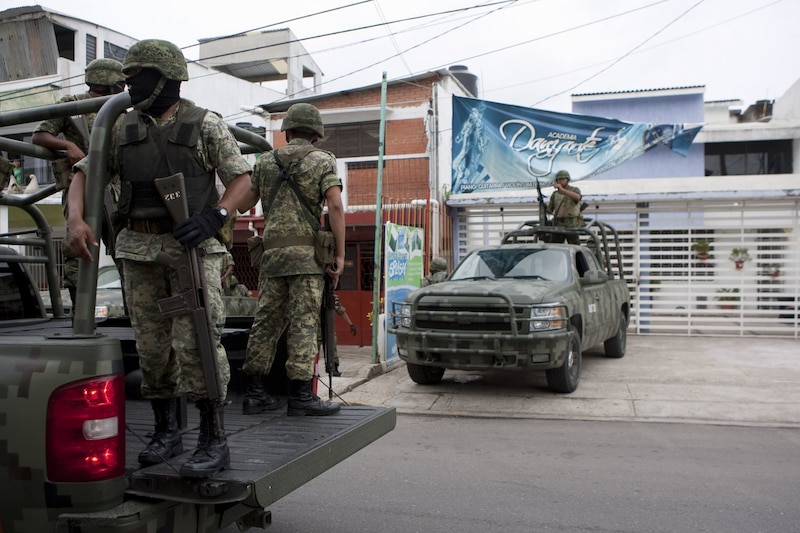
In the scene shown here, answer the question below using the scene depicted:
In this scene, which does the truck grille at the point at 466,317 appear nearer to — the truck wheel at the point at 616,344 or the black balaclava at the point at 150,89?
the truck wheel at the point at 616,344

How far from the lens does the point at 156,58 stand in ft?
9.25

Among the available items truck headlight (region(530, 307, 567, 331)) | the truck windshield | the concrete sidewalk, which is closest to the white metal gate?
the concrete sidewalk

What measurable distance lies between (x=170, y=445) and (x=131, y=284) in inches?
28.4

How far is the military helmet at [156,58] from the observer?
9.20 feet

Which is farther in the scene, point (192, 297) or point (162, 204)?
point (162, 204)

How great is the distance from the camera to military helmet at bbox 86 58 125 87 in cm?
388

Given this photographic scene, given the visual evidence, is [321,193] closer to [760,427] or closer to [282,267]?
[282,267]

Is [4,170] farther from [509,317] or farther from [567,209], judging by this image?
[567,209]

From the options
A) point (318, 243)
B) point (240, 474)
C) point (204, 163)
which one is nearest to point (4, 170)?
point (204, 163)

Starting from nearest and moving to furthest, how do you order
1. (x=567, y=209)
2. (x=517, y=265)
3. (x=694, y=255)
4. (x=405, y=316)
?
(x=405, y=316) → (x=517, y=265) → (x=567, y=209) → (x=694, y=255)

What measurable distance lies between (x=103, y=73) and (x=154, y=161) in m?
1.33

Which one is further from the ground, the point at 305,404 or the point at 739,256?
the point at 739,256

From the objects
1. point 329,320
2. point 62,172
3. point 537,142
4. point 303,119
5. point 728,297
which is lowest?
point 728,297

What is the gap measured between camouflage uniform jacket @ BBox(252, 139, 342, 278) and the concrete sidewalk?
12.7 ft
